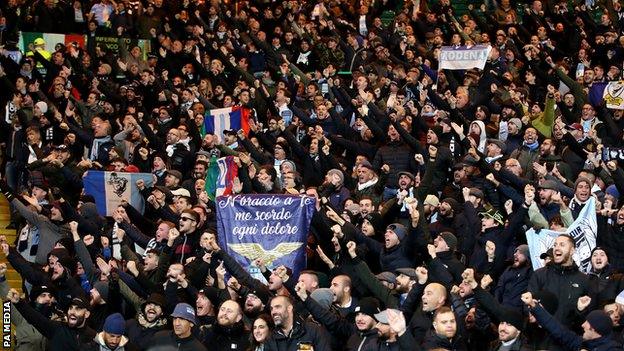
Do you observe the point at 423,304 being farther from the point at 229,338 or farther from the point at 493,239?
the point at 493,239

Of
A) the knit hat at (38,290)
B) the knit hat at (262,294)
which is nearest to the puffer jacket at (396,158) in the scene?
the knit hat at (262,294)

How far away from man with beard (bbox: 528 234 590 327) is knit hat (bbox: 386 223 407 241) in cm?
215

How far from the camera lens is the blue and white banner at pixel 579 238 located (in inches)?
522

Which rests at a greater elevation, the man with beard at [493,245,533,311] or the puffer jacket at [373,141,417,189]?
the man with beard at [493,245,533,311]

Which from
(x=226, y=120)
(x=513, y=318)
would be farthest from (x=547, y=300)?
(x=226, y=120)

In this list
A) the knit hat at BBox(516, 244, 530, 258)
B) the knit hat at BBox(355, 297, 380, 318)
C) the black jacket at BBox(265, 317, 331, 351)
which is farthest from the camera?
the knit hat at BBox(516, 244, 530, 258)

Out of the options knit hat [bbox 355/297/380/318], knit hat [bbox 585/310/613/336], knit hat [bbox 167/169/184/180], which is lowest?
knit hat [bbox 167/169/184/180]

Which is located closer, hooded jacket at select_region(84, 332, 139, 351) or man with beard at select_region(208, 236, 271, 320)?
hooded jacket at select_region(84, 332, 139, 351)

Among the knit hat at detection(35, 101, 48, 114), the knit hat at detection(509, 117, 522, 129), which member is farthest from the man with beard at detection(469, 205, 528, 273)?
the knit hat at detection(35, 101, 48, 114)

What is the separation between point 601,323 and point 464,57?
10.7m

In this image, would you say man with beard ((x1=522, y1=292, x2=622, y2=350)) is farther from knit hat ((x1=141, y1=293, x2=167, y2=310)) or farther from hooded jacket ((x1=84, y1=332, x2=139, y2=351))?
hooded jacket ((x1=84, y1=332, x2=139, y2=351))

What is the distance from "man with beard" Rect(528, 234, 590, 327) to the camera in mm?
12289

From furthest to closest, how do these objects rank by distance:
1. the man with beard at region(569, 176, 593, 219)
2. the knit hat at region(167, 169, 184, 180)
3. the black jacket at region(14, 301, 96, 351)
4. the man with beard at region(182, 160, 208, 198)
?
the man with beard at region(182, 160, 208, 198)
the knit hat at region(167, 169, 184, 180)
the man with beard at region(569, 176, 593, 219)
the black jacket at region(14, 301, 96, 351)

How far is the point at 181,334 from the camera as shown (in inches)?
491
